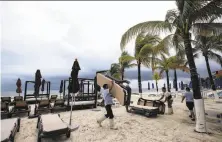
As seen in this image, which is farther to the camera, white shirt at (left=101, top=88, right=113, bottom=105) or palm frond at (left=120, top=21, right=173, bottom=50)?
palm frond at (left=120, top=21, right=173, bottom=50)

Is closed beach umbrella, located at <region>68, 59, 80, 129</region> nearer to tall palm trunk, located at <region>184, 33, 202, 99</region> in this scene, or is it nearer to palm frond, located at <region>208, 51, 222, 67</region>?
tall palm trunk, located at <region>184, 33, 202, 99</region>

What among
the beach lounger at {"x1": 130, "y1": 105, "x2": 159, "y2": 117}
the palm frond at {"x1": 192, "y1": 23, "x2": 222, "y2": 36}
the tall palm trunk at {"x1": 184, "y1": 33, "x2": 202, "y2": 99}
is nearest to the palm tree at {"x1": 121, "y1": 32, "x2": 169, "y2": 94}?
the beach lounger at {"x1": 130, "y1": 105, "x2": 159, "y2": 117}

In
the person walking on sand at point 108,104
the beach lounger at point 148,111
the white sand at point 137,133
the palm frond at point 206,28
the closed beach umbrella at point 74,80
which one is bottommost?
the white sand at point 137,133

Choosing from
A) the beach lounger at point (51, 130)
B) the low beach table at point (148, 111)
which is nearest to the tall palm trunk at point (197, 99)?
the low beach table at point (148, 111)

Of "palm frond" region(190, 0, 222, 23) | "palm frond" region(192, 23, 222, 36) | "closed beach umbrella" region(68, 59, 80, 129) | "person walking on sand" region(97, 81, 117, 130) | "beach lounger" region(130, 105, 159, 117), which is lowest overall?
"beach lounger" region(130, 105, 159, 117)

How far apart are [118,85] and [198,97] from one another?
11.8ft

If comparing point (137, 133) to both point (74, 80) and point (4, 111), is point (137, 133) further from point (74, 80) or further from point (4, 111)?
point (4, 111)

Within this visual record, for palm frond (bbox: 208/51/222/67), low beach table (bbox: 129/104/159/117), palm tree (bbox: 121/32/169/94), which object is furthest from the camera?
palm frond (bbox: 208/51/222/67)

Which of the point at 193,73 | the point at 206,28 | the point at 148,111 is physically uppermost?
the point at 206,28

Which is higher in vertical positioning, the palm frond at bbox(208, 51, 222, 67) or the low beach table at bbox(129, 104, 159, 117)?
the palm frond at bbox(208, 51, 222, 67)

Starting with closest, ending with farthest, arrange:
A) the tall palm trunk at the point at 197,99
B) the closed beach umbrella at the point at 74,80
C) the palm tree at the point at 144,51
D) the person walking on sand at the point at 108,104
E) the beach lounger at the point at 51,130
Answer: the beach lounger at the point at 51,130, the tall palm trunk at the point at 197,99, the person walking on sand at the point at 108,104, the closed beach umbrella at the point at 74,80, the palm tree at the point at 144,51

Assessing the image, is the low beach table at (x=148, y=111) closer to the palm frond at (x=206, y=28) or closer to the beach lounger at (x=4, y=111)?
the palm frond at (x=206, y=28)

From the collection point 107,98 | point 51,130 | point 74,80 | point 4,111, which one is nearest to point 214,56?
point 107,98

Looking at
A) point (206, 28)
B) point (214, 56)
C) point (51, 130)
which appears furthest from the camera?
point (214, 56)
